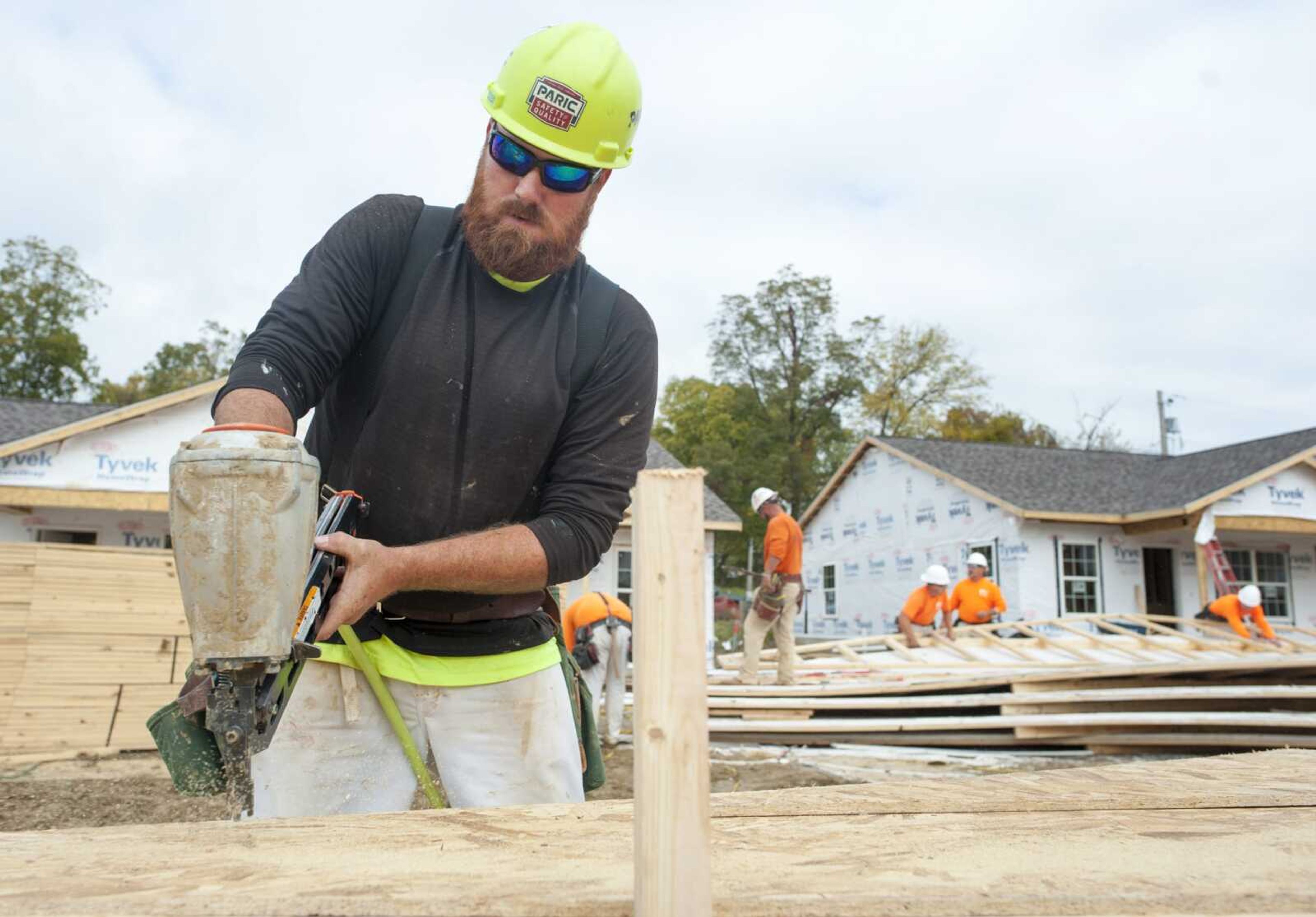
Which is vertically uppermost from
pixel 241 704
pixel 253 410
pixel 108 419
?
pixel 108 419

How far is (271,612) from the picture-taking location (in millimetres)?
1311

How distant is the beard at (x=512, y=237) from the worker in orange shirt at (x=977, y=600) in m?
12.4

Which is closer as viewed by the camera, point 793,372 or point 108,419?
point 108,419

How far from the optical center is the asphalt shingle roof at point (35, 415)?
1445cm

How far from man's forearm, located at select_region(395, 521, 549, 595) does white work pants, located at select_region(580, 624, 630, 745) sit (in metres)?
6.07

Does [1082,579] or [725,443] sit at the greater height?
[725,443]

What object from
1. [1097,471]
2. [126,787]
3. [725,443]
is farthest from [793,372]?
[126,787]

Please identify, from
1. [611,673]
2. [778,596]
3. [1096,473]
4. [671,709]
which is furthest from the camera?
[1096,473]

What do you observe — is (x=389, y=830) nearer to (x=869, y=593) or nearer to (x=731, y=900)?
(x=731, y=900)

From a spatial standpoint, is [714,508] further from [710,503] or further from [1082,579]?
[1082,579]

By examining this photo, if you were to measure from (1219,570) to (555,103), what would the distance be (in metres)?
17.8

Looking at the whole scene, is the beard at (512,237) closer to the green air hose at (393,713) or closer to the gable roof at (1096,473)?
the green air hose at (393,713)

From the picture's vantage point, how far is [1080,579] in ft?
57.4

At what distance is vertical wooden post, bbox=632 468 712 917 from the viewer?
0.97m
